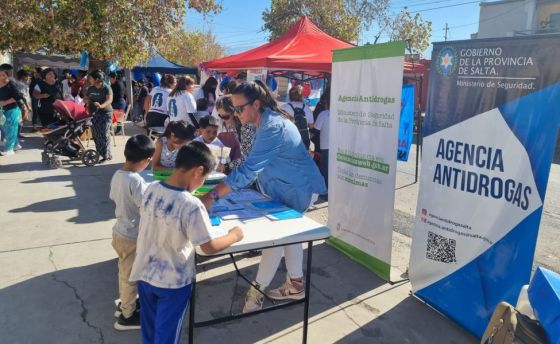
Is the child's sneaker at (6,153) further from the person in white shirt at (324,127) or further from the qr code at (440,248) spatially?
the qr code at (440,248)

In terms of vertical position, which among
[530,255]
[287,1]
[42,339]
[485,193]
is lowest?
[42,339]

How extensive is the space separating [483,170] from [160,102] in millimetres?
5995

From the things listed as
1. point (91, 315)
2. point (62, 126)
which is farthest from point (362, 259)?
point (62, 126)

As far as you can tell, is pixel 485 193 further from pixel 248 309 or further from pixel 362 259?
pixel 248 309

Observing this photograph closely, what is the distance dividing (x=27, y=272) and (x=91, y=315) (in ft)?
3.40

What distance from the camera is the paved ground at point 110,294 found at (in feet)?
9.90

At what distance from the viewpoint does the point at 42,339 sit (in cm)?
284

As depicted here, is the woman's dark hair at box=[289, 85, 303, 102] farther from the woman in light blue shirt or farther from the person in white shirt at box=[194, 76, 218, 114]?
the woman in light blue shirt

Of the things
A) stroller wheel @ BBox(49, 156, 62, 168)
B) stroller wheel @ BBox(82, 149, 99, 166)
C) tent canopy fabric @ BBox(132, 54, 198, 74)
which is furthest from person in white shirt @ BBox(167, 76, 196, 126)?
tent canopy fabric @ BBox(132, 54, 198, 74)

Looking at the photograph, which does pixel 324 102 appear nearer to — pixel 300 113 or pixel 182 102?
pixel 300 113

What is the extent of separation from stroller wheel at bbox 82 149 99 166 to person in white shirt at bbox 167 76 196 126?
2.44 m

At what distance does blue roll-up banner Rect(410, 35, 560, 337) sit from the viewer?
260cm

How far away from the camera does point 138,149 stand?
2.75m

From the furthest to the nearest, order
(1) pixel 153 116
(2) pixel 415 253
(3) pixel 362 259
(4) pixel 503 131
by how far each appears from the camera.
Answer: (1) pixel 153 116 < (3) pixel 362 259 < (2) pixel 415 253 < (4) pixel 503 131
